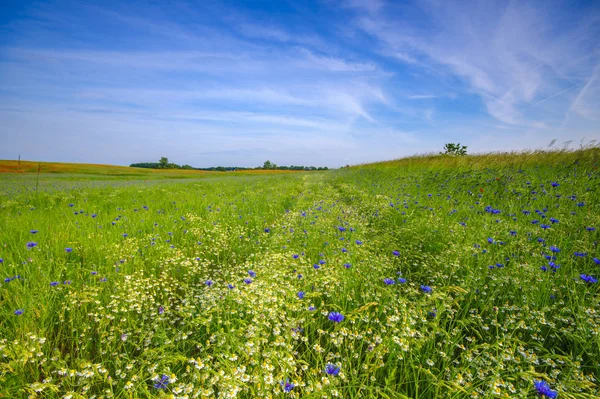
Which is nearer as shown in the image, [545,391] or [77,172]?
[545,391]

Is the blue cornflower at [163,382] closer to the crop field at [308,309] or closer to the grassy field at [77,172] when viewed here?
the crop field at [308,309]

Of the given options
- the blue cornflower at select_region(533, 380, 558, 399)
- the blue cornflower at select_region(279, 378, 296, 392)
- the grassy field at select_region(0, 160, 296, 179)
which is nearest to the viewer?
the blue cornflower at select_region(533, 380, 558, 399)

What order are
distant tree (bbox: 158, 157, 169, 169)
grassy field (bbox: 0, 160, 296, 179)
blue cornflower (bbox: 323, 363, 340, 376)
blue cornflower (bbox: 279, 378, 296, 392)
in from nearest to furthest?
blue cornflower (bbox: 279, 378, 296, 392), blue cornflower (bbox: 323, 363, 340, 376), grassy field (bbox: 0, 160, 296, 179), distant tree (bbox: 158, 157, 169, 169)

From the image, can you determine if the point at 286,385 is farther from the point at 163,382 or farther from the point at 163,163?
the point at 163,163

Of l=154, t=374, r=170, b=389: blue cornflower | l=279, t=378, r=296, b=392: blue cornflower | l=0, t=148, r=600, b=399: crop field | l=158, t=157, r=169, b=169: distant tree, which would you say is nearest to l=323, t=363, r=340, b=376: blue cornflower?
l=0, t=148, r=600, b=399: crop field

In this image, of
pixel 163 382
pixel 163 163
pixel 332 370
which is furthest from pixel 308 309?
pixel 163 163

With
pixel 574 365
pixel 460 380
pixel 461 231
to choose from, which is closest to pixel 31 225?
pixel 460 380

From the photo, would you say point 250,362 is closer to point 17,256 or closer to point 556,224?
point 17,256

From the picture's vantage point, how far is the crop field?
1.61m

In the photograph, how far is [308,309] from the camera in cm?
208

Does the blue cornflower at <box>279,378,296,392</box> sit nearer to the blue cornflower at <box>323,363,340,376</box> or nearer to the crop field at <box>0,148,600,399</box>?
the crop field at <box>0,148,600,399</box>

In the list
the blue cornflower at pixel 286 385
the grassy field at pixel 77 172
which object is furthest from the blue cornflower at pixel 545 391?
the grassy field at pixel 77 172

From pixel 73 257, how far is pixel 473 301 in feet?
16.6

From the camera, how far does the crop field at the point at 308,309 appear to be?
1607mm
